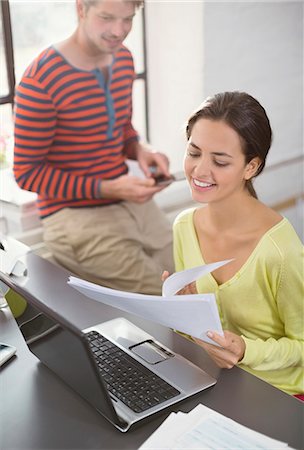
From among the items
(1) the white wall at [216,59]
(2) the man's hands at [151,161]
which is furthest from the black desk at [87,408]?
(1) the white wall at [216,59]

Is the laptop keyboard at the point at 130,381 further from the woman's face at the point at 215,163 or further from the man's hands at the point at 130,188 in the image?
the man's hands at the point at 130,188

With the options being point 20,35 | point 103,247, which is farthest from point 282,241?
point 20,35

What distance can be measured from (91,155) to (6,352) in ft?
3.24

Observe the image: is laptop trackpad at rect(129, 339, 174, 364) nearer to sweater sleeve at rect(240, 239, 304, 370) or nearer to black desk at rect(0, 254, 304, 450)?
black desk at rect(0, 254, 304, 450)

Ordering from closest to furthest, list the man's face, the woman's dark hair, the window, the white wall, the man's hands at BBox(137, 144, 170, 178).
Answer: the woman's dark hair, the man's face, the man's hands at BBox(137, 144, 170, 178), the window, the white wall

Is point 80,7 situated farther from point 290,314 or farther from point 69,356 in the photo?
point 69,356

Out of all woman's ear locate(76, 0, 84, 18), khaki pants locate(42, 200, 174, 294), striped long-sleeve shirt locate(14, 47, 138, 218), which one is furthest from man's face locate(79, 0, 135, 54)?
khaki pants locate(42, 200, 174, 294)

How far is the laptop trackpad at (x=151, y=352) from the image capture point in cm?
125

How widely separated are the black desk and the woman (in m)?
0.07

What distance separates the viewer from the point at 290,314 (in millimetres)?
1350

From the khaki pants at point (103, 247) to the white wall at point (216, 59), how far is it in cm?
69

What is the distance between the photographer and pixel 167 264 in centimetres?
237

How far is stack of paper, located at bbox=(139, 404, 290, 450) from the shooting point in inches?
40.1

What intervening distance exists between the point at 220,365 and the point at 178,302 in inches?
8.9
